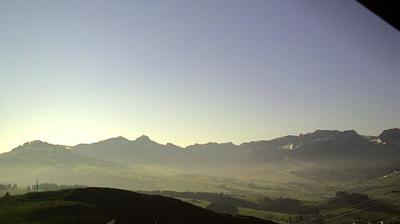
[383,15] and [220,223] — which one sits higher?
[383,15]

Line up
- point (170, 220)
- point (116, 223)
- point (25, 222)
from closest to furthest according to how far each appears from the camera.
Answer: point (25, 222) → point (116, 223) → point (170, 220)

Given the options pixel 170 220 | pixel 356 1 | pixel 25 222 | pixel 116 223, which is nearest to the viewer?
pixel 356 1

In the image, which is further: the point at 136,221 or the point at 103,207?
the point at 103,207

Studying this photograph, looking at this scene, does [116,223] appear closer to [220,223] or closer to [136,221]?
[136,221]

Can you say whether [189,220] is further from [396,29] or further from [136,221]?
[396,29]

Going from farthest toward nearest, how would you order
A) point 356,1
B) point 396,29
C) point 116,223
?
point 116,223 → point 396,29 → point 356,1

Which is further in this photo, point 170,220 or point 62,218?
point 170,220

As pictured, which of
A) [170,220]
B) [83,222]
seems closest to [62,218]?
[83,222]

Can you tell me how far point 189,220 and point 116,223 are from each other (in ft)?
124

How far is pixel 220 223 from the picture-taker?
19938 centimetres

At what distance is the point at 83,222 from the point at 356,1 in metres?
181

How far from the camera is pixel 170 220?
196125 millimetres

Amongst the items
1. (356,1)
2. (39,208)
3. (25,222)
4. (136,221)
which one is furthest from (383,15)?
(39,208)

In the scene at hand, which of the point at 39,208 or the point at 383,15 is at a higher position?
the point at 383,15
